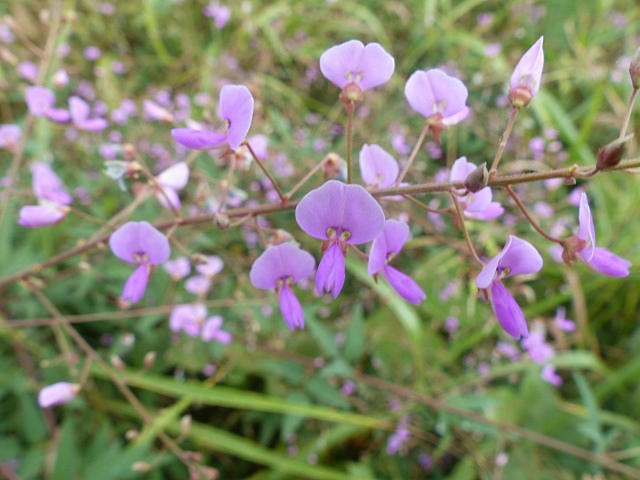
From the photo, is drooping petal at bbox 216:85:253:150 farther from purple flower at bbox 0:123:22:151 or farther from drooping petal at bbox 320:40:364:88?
purple flower at bbox 0:123:22:151

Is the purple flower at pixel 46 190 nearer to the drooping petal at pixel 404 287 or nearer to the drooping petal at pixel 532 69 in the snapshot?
the drooping petal at pixel 404 287

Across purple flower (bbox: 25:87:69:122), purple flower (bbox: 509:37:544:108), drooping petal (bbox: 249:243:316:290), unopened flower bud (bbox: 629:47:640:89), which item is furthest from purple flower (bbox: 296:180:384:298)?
purple flower (bbox: 25:87:69:122)

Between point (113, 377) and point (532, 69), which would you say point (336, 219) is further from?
point (113, 377)

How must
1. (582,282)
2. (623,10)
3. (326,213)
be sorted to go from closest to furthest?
(326,213), (582,282), (623,10)

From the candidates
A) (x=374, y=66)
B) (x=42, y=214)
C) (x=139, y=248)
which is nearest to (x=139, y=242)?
(x=139, y=248)

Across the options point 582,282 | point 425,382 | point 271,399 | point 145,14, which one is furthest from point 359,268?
point 145,14

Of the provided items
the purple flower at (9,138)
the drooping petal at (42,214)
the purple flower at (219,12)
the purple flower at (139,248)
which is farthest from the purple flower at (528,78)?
the purple flower at (219,12)

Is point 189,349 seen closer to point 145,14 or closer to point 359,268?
point 359,268
